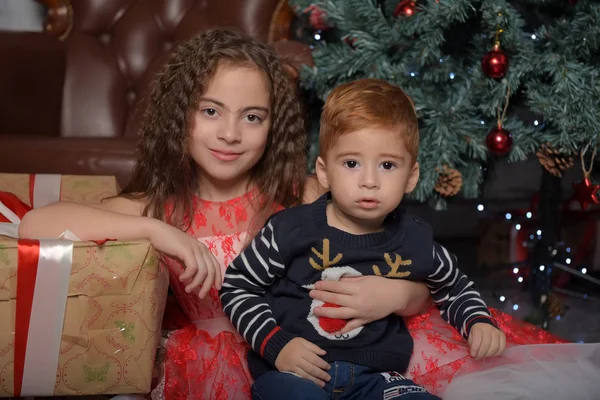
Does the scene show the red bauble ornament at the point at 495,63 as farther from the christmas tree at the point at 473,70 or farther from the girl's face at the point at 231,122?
the girl's face at the point at 231,122

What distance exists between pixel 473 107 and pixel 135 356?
4.41 feet

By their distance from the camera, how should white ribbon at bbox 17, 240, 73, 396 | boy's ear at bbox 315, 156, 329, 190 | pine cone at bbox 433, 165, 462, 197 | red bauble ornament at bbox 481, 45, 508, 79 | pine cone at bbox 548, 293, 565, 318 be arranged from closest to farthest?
white ribbon at bbox 17, 240, 73, 396 → boy's ear at bbox 315, 156, 329, 190 → red bauble ornament at bbox 481, 45, 508, 79 → pine cone at bbox 433, 165, 462, 197 → pine cone at bbox 548, 293, 565, 318

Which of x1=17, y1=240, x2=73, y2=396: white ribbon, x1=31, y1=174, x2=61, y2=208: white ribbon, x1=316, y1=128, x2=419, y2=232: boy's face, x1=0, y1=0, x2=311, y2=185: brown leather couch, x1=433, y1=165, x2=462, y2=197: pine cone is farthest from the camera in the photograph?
x1=0, y1=0, x2=311, y2=185: brown leather couch

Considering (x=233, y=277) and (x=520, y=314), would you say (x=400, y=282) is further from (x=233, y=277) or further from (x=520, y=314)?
(x=520, y=314)

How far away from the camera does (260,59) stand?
66.6 inches

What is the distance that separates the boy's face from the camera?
134 cm

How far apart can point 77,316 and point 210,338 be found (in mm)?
Result: 344

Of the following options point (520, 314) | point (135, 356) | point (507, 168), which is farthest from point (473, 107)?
point (507, 168)

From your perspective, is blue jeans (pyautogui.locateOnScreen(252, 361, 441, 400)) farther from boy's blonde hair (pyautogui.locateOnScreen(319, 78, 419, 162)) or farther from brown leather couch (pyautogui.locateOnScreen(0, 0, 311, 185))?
brown leather couch (pyautogui.locateOnScreen(0, 0, 311, 185))

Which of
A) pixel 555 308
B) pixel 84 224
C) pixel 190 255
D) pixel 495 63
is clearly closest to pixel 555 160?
pixel 495 63

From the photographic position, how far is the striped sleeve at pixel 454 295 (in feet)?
4.78

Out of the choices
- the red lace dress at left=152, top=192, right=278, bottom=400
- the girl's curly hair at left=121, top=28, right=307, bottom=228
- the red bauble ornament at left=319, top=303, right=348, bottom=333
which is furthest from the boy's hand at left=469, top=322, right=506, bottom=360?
the girl's curly hair at left=121, top=28, right=307, bottom=228

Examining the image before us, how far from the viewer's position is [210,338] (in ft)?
4.98

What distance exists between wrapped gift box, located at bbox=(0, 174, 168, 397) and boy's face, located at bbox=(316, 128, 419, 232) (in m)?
0.40
